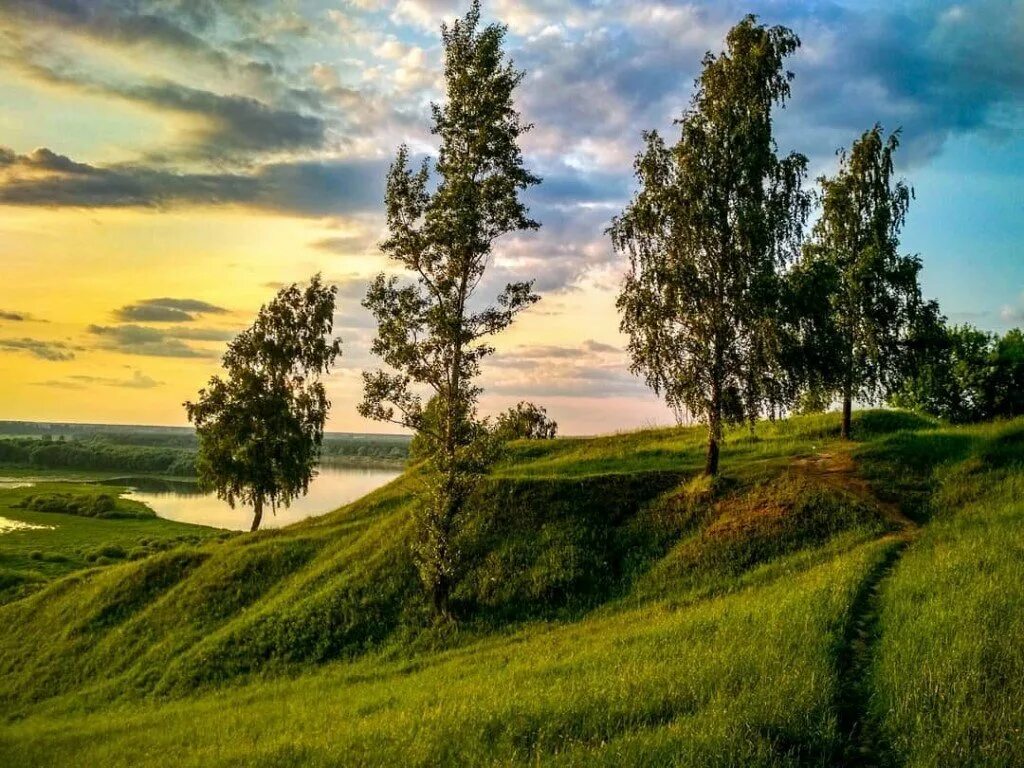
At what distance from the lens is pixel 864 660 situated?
11594 millimetres

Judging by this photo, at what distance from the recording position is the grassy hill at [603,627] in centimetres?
961

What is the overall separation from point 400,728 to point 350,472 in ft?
569

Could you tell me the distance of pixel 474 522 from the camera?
88.4ft

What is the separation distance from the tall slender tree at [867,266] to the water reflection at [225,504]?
162 ft

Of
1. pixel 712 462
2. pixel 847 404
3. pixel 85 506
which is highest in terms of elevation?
pixel 847 404

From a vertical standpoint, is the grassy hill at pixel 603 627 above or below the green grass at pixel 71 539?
above

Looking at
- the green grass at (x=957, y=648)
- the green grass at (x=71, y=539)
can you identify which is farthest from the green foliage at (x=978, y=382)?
the green grass at (x=71, y=539)

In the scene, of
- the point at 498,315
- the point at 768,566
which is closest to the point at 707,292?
the point at 498,315

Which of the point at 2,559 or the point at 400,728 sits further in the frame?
the point at 2,559

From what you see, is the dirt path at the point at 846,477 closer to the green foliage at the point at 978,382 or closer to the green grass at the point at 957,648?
the green grass at the point at 957,648

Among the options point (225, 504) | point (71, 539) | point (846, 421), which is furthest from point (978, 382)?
point (225, 504)

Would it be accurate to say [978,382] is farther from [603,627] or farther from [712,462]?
[603,627]

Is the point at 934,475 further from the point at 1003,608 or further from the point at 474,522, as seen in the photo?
the point at 474,522

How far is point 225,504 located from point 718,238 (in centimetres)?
11608
